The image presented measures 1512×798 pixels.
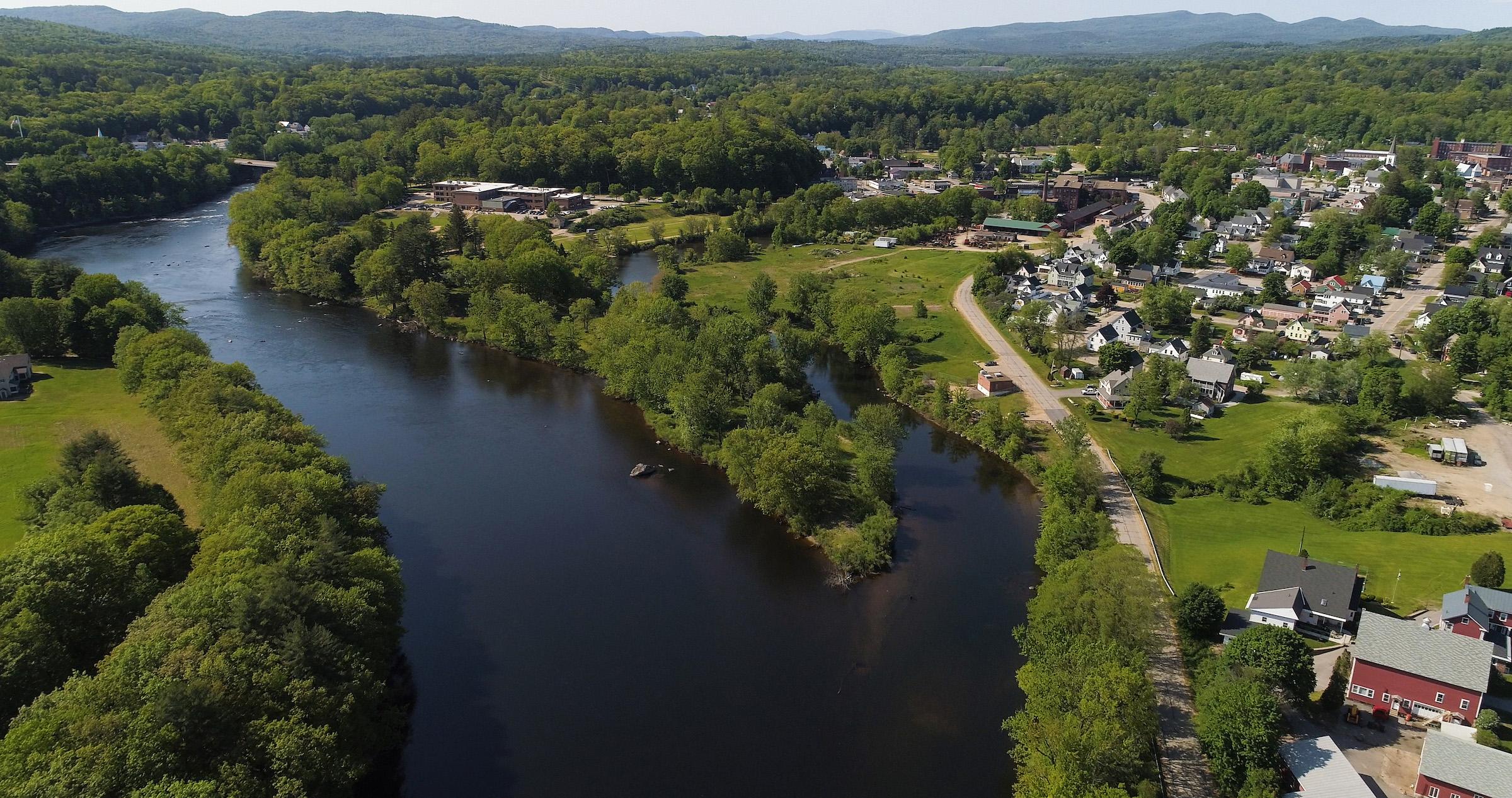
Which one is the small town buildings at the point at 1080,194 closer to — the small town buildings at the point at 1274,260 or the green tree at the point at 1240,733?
the small town buildings at the point at 1274,260

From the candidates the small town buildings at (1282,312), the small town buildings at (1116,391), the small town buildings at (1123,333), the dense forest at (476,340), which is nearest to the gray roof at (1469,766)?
the dense forest at (476,340)

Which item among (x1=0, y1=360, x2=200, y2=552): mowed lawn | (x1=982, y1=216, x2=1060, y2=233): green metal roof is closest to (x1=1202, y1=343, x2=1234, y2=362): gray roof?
(x1=982, y1=216, x2=1060, y2=233): green metal roof

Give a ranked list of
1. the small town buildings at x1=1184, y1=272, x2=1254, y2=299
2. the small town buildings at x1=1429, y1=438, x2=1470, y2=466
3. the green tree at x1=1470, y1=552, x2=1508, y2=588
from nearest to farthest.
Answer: the green tree at x1=1470, y1=552, x2=1508, y2=588 < the small town buildings at x1=1429, y1=438, x2=1470, y2=466 < the small town buildings at x1=1184, y1=272, x2=1254, y2=299

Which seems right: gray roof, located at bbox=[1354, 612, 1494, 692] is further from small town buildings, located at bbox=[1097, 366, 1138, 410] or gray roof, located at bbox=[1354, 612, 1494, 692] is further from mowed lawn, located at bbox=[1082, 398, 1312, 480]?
small town buildings, located at bbox=[1097, 366, 1138, 410]

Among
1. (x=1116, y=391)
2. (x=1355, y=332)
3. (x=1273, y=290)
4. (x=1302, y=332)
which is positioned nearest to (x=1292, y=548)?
(x=1116, y=391)

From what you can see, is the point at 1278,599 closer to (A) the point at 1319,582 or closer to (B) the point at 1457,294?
(A) the point at 1319,582

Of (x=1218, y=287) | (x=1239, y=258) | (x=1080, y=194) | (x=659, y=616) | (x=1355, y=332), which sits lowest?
(x=659, y=616)
